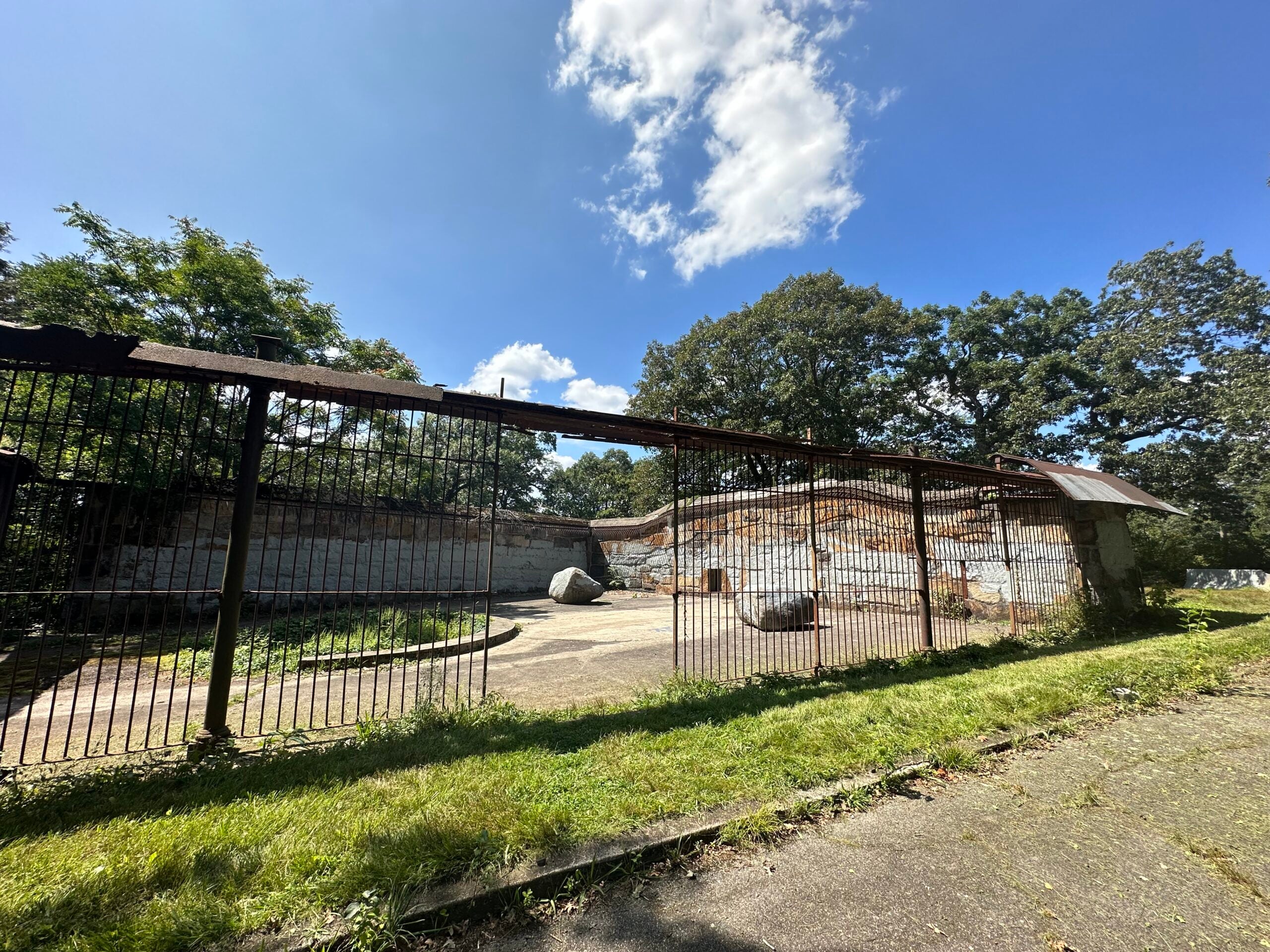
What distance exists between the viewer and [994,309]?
2150 centimetres

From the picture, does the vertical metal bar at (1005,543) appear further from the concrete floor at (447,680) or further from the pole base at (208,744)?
the pole base at (208,744)

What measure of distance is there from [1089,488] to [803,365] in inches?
605

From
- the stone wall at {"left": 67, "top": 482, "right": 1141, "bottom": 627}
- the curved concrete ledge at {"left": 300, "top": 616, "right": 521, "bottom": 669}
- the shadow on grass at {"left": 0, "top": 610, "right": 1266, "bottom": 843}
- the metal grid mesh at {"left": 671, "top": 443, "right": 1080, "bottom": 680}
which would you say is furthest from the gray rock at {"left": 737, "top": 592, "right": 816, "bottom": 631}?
the curved concrete ledge at {"left": 300, "top": 616, "right": 521, "bottom": 669}

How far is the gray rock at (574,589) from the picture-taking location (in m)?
11.4

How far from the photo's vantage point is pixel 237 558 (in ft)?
10.6

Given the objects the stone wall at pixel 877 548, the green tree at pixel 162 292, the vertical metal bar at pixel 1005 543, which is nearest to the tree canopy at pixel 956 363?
the green tree at pixel 162 292

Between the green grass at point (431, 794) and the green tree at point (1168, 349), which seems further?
the green tree at point (1168, 349)

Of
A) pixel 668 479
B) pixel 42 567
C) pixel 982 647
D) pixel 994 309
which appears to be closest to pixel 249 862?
pixel 982 647

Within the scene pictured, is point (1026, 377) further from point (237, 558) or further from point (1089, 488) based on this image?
point (237, 558)

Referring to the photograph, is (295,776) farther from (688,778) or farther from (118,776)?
(688,778)

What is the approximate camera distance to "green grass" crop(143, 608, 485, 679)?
5.36 m

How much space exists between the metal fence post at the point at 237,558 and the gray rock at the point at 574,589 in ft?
26.9

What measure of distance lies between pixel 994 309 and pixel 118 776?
27738 mm

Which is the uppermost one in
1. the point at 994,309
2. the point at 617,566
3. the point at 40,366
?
the point at 994,309
